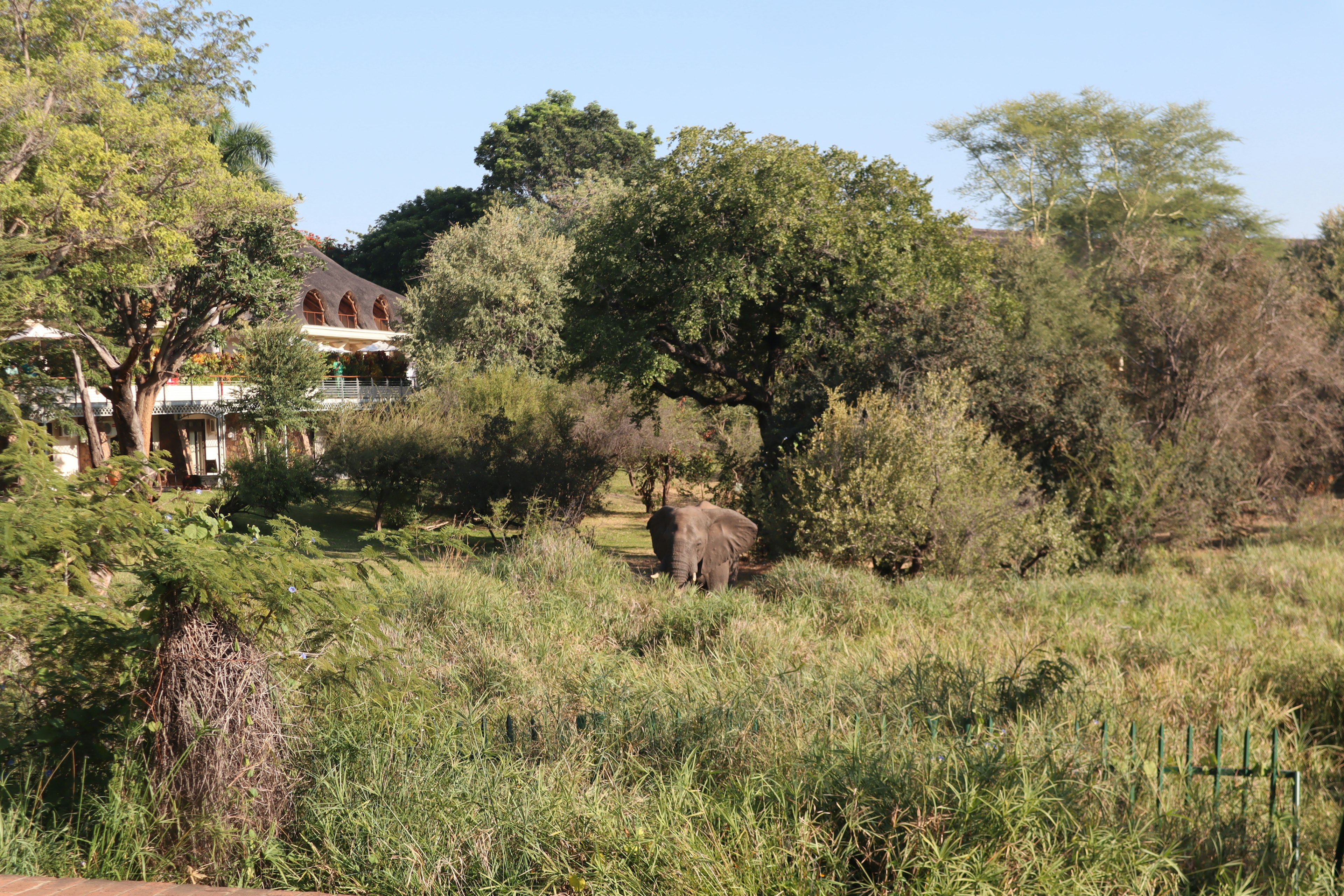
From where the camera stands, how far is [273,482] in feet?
71.2

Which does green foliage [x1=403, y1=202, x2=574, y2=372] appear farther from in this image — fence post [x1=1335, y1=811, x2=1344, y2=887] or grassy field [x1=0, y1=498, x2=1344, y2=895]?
fence post [x1=1335, y1=811, x2=1344, y2=887]

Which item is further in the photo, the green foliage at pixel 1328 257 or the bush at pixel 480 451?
the green foliage at pixel 1328 257

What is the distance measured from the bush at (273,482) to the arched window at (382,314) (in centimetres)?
2431

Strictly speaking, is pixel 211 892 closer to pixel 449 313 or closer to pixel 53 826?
pixel 53 826

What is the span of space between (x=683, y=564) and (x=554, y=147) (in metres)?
44.0

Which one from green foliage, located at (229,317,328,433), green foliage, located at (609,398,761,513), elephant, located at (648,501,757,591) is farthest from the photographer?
green foliage, located at (229,317,328,433)

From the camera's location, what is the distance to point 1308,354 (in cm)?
2066

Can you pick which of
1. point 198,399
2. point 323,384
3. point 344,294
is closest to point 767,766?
point 198,399

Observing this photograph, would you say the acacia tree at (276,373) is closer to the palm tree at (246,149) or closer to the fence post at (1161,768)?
the palm tree at (246,149)

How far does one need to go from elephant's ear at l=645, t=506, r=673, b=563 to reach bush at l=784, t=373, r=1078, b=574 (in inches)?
76.1

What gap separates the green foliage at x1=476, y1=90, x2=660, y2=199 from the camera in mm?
53312

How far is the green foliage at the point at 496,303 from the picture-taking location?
110 ft

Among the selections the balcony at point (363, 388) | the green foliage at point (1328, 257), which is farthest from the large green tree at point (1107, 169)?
the balcony at point (363, 388)

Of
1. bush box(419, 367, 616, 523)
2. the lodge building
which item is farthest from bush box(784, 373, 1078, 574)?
the lodge building
